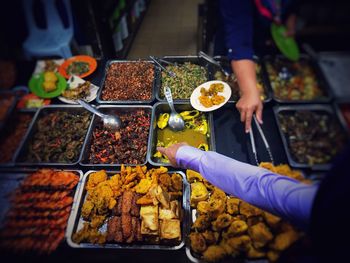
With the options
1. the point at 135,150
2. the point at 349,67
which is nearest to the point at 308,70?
the point at 349,67

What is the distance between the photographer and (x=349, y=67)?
956 mm

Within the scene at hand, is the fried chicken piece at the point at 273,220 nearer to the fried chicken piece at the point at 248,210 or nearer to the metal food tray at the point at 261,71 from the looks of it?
the fried chicken piece at the point at 248,210

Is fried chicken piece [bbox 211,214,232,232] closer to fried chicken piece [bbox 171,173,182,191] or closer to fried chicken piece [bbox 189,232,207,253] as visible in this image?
fried chicken piece [bbox 189,232,207,253]

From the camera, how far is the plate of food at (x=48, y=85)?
90.8 inches

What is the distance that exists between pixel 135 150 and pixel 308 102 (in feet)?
5.10

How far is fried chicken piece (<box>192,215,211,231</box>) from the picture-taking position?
165 centimetres

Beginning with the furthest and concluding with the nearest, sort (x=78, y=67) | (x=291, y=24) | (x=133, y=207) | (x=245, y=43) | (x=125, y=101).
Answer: (x=78, y=67) < (x=125, y=101) < (x=245, y=43) < (x=133, y=207) < (x=291, y=24)

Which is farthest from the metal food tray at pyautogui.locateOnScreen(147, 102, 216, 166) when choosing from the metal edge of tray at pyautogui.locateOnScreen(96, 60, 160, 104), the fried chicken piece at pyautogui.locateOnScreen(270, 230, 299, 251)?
the fried chicken piece at pyautogui.locateOnScreen(270, 230, 299, 251)

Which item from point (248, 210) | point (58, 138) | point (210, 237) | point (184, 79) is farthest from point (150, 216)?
point (184, 79)

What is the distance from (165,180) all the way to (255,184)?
69 cm

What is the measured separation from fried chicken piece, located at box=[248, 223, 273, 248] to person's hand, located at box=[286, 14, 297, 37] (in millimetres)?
1114

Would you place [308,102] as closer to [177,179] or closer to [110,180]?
[177,179]

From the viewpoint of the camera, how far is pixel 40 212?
151cm

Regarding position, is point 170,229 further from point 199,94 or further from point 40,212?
point 199,94
